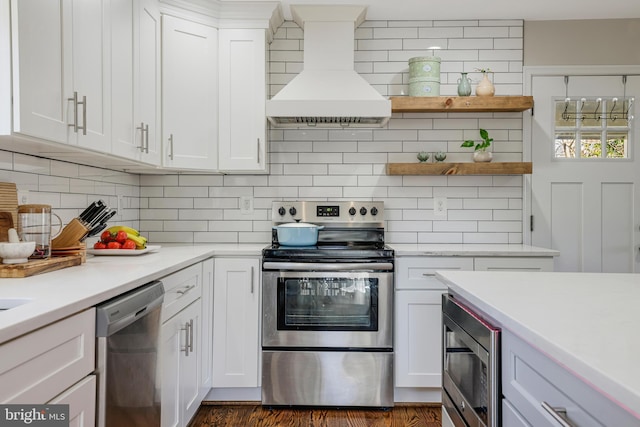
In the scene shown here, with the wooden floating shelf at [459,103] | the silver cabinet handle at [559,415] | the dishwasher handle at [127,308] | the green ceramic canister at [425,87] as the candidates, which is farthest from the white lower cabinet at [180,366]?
the green ceramic canister at [425,87]

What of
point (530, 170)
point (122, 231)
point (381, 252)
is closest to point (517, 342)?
point (381, 252)

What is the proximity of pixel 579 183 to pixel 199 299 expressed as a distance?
270 cm

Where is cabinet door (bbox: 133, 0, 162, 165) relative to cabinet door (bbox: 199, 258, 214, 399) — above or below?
above

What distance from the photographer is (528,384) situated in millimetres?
1050

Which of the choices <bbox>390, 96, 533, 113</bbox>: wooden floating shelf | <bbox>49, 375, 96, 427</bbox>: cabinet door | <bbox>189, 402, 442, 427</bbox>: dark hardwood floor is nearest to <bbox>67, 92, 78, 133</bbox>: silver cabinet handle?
<bbox>49, 375, 96, 427</bbox>: cabinet door

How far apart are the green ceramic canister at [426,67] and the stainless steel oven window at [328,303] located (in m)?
1.44

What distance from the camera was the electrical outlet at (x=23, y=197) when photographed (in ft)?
6.47

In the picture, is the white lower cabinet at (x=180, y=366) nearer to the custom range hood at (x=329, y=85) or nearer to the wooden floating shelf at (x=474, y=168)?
the custom range hood at (x=329, y=85)

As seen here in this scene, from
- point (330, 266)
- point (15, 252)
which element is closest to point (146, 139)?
point (15, 252)

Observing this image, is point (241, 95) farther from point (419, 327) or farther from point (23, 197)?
point (419, 327)

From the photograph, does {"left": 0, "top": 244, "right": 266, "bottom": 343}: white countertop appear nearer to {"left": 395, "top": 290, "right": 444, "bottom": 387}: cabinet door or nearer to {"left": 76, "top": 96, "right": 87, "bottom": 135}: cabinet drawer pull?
{"left": 76, "top": 96, "right": 87, "bottom": 135}: cabinet drawer pull

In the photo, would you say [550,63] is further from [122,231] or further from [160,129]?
[122,231]

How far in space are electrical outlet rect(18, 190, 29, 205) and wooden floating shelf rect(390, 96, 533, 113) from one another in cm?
213

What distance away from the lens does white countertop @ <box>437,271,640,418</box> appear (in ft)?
2.37
